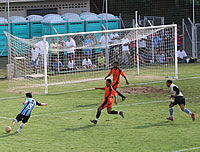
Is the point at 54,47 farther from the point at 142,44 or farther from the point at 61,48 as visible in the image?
the point at 142,44

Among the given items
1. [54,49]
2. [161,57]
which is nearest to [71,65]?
[54,49]

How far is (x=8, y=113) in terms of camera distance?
17.1 metres

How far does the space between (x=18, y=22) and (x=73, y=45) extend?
841 cm

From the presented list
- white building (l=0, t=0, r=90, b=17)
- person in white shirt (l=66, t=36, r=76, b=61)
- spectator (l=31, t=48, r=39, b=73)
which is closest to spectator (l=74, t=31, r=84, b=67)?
person in white shirt (l=66, t=36, r=76, b=61)

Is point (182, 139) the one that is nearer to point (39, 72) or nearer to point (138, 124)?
point (138, 124)

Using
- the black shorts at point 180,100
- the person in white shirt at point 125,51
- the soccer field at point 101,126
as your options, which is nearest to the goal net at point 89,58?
the person in white shirt at point 125,51

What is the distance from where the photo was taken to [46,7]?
36.8m

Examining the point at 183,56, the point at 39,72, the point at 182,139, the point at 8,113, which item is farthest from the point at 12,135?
the point at 183,56

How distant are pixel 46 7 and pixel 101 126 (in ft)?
77.5

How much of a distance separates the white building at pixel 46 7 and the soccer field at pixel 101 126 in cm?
1722

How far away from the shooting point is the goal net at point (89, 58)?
80.7ft

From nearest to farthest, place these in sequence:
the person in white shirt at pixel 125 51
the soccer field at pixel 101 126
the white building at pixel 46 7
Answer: the soccer field at pixel 101 126
the person in white shirt at pixel 125 51
the white building at pixel 46 7

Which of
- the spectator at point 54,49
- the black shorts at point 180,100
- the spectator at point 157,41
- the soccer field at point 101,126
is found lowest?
the soccer field at point 101,126

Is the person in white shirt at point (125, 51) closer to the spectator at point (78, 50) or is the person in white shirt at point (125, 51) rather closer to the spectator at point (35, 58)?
the spectator at point (78, 50)
